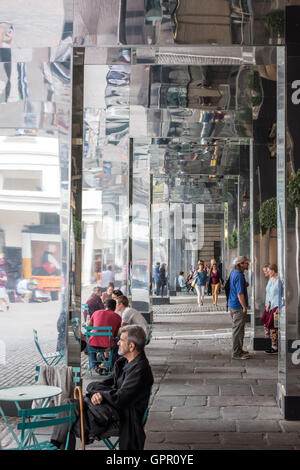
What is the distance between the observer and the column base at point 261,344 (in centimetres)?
1116

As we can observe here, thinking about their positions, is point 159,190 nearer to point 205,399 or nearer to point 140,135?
point 140,135

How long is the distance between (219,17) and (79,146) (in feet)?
5.95

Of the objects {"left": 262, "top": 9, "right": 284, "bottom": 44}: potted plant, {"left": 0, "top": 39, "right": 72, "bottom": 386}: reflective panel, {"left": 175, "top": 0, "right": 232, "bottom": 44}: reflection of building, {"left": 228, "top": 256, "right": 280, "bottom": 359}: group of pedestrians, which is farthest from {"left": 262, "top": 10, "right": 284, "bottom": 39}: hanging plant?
{"left": 228, "top": 256, "right": 280, "bottom": 359}: group of pedestrians

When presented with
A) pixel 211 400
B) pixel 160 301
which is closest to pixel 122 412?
pixel 211 400

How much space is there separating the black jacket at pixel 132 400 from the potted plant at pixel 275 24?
Answer: 343 cm

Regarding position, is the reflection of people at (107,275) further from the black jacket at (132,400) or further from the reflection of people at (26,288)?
the black jacket at (132,400)

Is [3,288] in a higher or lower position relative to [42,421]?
higher

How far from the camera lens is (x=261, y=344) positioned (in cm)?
1121

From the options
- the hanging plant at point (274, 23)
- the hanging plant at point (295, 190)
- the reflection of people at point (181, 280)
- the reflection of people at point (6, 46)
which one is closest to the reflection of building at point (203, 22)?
the hanging plant at point (274, 23)

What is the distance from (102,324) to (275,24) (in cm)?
417

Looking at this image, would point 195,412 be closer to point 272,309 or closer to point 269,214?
point 272,309

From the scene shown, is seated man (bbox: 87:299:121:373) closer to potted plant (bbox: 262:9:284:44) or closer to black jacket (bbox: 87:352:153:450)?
black jacket (bbox: 87:352:153:450)

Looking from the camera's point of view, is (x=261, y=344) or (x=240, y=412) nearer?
(x=240, y=412)

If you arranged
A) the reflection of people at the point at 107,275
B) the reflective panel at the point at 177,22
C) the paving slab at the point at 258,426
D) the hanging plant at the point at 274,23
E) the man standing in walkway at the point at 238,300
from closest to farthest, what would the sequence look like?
the paving slab at the point at 258,426 → the reflective panel at the point at 177,22 → the hanging plant at the point at 274,23 → the man standing in walkway at the point at 238,300 → the reflection of people at the point at 107,275
